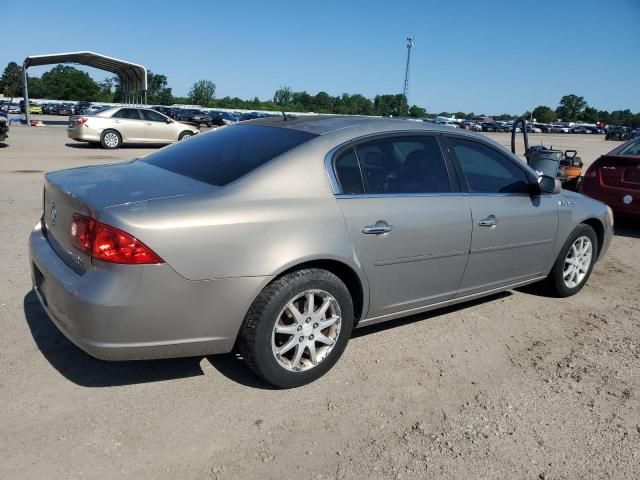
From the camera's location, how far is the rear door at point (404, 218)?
3229 millimetres

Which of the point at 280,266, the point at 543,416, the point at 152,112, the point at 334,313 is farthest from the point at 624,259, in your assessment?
the point at 152,112

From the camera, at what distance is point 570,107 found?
491 ft

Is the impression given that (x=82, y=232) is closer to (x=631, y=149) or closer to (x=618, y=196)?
(x=618, y=196)

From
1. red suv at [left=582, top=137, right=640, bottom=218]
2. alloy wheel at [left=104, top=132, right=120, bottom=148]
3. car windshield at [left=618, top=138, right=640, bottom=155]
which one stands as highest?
car windshield at [left=618, top=138, right=640, bottom=155]

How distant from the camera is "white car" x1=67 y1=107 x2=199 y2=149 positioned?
1753cm

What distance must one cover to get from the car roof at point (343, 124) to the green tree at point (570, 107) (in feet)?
526

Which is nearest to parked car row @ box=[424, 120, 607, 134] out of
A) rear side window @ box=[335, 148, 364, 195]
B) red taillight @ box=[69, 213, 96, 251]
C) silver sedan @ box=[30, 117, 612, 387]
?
silver sedan @ box=[30, 117, 612, 387]

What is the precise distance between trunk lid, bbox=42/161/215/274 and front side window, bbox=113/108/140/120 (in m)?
16.0

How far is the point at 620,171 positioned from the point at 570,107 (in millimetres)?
160620

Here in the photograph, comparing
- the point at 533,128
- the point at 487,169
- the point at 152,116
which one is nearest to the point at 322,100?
the point at 533,128

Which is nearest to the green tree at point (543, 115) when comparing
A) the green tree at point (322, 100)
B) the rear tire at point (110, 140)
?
the green tree at point (322, 100)

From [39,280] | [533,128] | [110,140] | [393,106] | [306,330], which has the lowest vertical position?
[306,330]

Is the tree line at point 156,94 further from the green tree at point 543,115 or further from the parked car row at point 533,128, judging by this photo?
the green tree at point 543,115

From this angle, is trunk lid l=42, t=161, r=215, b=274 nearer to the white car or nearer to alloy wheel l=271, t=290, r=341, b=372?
alloy wheel l=271, t=290, r=341, b=372
